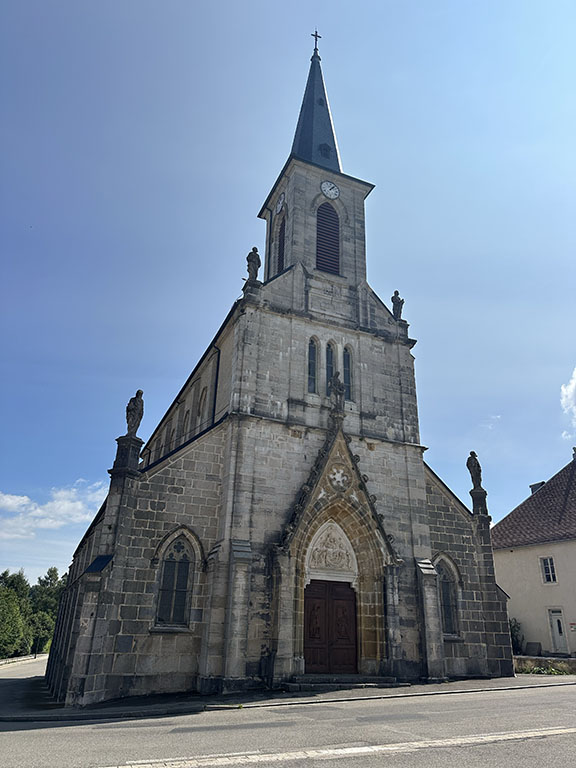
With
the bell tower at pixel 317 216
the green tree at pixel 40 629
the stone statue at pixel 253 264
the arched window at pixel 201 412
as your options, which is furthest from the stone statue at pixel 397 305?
the green tree at pixel 40 629

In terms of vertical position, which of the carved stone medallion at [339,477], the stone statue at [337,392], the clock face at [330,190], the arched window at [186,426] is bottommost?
the carved stone medallion at [339,477]

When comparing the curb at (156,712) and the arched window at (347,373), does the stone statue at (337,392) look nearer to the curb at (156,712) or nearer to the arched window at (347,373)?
the arched window at (347,373)

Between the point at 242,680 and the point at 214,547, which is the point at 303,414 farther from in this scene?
the point at 242,680

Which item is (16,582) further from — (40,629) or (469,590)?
(469,590)

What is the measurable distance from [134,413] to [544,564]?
24.0 meters

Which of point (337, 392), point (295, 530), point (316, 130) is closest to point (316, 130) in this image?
point (316, 130)

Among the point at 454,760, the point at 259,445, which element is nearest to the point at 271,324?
the point at 259,445

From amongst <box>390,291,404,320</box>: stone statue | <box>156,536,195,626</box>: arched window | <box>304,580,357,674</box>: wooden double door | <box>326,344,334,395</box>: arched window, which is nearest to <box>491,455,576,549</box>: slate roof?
<box>390,291,404,320</box>: stone statue

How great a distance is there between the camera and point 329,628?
17.8 m

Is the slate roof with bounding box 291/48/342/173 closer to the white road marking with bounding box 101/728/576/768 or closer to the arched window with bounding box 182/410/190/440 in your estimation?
the arched window with bounding box 182/410/190/440

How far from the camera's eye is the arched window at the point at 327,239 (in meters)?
23.5

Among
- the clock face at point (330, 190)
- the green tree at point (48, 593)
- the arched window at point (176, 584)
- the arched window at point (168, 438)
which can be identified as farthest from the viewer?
the green tree at point (48, 593)

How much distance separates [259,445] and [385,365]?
6.82 metres

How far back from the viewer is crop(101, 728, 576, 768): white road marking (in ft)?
22.6
